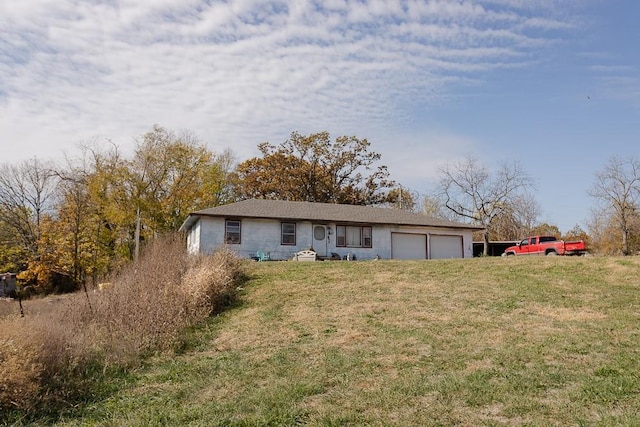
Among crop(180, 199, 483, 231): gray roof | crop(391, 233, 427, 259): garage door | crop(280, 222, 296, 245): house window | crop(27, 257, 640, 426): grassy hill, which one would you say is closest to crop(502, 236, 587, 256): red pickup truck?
crop(180, 199, 483, 231): gray roof

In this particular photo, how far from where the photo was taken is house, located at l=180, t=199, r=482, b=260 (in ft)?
86.6

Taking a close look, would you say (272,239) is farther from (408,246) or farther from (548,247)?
(548,247)

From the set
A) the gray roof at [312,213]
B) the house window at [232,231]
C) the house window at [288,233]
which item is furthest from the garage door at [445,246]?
the house window at [232,231]

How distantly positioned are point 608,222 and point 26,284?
44038 mm

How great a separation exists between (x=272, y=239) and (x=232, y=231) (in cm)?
211

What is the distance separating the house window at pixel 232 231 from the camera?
26312mm

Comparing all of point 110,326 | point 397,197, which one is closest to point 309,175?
point 397,197

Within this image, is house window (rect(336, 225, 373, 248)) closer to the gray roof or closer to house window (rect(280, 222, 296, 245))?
the gray roof

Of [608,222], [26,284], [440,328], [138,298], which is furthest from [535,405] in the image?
[608,222]

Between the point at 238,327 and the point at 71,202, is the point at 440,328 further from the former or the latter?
the point at 71,202

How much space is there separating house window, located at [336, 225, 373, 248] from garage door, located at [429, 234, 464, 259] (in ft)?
14.0

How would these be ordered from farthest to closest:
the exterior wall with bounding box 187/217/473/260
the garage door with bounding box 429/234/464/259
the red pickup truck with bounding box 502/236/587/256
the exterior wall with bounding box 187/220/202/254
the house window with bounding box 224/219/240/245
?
1. the garage door with bounding box 429/234/464/259
2. the exterior wall with bounding box 187/220/202/254
3. the house window with bounding box 224/219/240/245
4. the exterior wall with bounding box 187/217/473/260
5. the red pickup truck with bounding box 502/236/587/256

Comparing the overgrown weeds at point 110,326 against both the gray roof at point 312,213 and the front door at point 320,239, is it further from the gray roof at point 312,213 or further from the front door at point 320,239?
the front door at point 320,239

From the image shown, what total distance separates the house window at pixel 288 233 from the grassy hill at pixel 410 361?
11896 millimetres
